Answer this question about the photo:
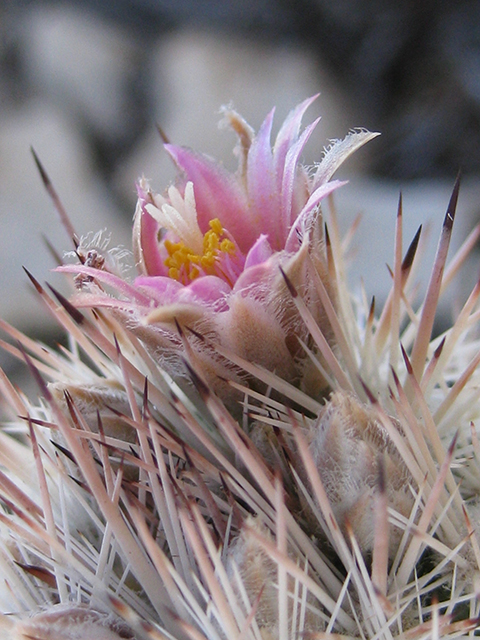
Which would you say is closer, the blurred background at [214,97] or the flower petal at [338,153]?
the flower petal at [338,153]

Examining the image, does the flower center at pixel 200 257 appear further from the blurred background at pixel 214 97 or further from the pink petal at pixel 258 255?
the blurred background at pixel 214 97

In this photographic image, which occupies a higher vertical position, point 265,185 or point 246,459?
point 265,185

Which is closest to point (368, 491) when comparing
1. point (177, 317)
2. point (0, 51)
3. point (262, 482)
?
point (262, 482)

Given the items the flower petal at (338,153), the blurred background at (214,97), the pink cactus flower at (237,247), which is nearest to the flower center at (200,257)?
the pink cactus flower at (237,247)

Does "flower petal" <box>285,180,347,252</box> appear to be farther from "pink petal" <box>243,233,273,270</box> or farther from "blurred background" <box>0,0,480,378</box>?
"blurred background" <box>0,0,480,378</box>

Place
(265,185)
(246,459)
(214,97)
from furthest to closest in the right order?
(214,97)
(265,185)
(246,459)

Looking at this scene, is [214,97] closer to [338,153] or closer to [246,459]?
[338,153]

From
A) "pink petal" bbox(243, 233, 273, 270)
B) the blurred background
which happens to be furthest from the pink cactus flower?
the blurred background

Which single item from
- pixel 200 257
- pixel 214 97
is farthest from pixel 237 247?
pixel 214 97
